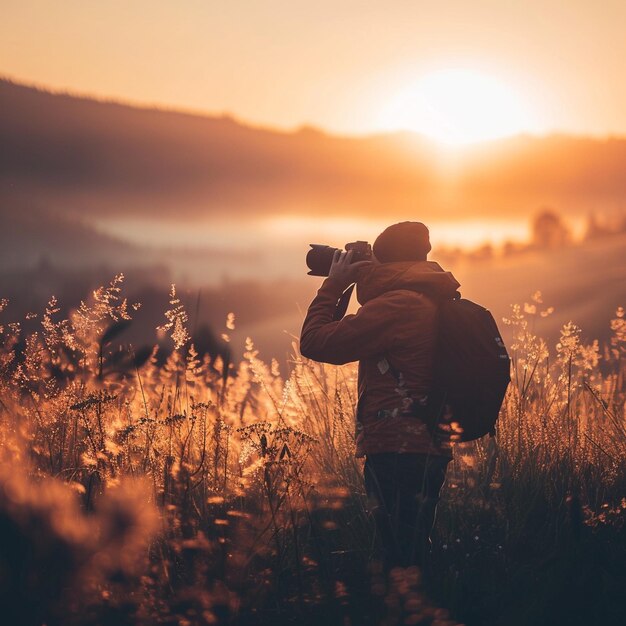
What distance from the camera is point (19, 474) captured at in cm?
404

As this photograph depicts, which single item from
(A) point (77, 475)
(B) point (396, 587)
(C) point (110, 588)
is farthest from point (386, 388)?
(A) point (77, 475)

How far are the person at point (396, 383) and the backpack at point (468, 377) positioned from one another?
42mm

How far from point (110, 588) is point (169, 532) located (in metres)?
0.44

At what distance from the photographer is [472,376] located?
3654 millimetres

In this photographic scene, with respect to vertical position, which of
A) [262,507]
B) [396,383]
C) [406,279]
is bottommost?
[262,507]

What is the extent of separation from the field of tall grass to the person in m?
0.23

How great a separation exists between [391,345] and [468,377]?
36 cm

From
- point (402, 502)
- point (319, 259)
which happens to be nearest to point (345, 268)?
point (319, 259)

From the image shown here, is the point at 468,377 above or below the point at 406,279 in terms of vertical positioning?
below

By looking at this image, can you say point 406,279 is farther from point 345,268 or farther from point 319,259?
point 319,259

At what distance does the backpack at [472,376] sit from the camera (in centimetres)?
364

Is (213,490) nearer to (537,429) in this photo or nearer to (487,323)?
(487,323)

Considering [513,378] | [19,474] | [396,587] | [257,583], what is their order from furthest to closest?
[513,378] < [19,474] < [257,583] < [396,587]

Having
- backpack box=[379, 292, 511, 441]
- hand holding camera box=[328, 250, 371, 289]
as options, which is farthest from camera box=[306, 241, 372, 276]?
backpack box=[379, 292, 511, 441]
